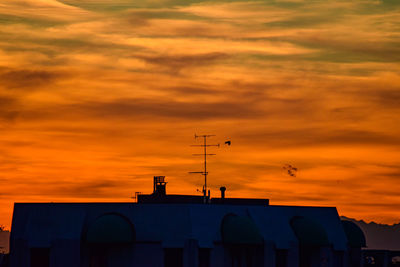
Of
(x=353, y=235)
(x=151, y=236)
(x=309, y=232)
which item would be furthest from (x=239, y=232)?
(x=353, y=235)

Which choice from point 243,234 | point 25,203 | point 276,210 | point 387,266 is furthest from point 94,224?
point 387,266

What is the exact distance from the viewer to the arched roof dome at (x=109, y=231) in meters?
79.4

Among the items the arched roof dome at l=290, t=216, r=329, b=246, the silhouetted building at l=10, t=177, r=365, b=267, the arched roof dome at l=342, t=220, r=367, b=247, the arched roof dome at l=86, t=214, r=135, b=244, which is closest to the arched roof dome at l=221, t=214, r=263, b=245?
the silhouetted building at l=10, t=177, r=365, b=267

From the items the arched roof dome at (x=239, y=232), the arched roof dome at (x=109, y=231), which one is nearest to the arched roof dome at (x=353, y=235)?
the arched roof dome at (x=239, y=232)

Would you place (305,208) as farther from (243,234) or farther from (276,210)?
(243,234)

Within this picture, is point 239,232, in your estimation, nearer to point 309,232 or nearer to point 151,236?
point 151,236

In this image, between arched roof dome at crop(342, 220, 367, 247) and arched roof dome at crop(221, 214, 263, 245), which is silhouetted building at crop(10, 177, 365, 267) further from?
arched roof dome at crop(342, 220, 367, 247)

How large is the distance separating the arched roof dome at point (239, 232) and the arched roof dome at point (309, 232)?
6.10 m

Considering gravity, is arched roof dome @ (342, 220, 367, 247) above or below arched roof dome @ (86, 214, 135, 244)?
above

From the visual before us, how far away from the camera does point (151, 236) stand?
270 feet

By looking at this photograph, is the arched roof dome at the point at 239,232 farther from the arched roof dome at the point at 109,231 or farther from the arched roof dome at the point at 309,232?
the arched roof dome at the point at 109,231

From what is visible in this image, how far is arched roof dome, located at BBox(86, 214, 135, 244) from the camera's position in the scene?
79375mm

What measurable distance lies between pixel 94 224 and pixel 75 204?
3.87m

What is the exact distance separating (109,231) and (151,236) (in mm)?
4679
